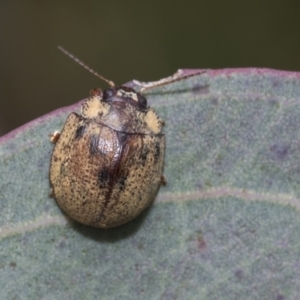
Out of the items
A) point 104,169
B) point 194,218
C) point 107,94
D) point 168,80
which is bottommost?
point 194,218

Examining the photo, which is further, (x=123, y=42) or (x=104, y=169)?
(x=123, y=42)

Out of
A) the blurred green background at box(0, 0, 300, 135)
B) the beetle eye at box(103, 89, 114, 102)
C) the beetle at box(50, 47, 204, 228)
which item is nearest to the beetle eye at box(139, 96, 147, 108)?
the beetle at box(50, 47, 204, 228)

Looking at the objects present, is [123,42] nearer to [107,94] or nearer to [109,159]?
[107,94]

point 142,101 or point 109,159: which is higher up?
point 142,101

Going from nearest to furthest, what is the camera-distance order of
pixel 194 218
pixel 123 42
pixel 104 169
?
pixel 104 169 → pixel 194 218 → pixel 123 42

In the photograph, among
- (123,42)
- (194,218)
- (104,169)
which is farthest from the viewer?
(123,42)

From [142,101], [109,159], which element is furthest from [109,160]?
[142,101]

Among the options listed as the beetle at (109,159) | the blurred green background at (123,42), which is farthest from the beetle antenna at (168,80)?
the blurred green background at (123,42)

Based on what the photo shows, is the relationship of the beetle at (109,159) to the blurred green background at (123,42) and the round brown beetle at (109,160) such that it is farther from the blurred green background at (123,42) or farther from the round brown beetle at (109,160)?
the blurred green background at (123,42)
